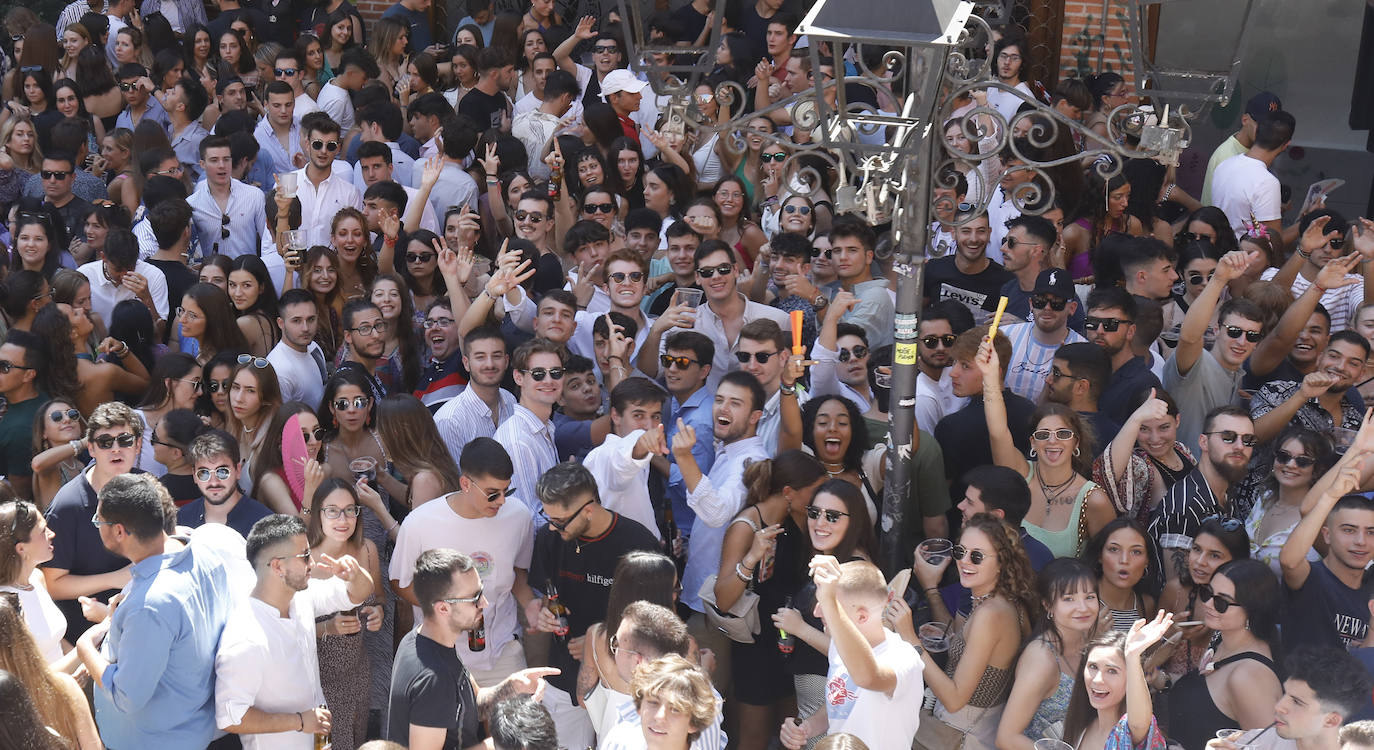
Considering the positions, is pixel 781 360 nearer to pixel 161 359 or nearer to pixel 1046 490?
pixel 1046 490

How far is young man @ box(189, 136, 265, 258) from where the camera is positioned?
754 centimetres

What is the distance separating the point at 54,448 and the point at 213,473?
0.91 m

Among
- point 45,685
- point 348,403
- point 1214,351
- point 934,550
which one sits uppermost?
point 45,685

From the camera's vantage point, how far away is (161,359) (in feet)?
19.0

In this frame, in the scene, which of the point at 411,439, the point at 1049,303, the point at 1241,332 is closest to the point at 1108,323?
the point at 1049,303

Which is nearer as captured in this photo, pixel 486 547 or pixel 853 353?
pixel 486 547

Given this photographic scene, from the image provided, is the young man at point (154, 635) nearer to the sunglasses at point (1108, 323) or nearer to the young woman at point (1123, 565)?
the young woman at point (1123, 565)

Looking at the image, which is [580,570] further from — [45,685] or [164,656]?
[45,685]

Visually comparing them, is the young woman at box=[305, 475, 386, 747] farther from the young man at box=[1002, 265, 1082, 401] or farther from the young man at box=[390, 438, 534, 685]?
the young man at box=[1002, 265, 1082, 401]

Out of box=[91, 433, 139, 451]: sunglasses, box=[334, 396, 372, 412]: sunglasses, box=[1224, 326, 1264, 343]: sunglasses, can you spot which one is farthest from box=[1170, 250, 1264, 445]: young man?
box=[91, 433, 139, 451]: sunglasses

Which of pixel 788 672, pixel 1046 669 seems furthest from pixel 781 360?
pixel 1046 669

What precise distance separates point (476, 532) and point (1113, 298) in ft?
9.21

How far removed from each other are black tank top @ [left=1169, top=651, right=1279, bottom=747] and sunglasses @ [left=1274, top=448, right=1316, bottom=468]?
41.2 inches

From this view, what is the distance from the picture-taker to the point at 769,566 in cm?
488
